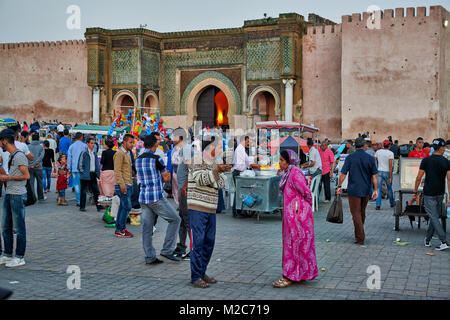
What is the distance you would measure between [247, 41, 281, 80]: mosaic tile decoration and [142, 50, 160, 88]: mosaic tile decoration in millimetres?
5018

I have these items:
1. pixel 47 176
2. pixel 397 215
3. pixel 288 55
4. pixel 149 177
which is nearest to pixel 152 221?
pixel 149 177

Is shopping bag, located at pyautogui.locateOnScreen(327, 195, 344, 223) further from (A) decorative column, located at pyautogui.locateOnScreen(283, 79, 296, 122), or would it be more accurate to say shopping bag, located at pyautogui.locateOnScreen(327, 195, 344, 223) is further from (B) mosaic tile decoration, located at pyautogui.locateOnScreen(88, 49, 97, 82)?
(B) mosaic tile decoration, located at pyautogui.locateOnScreen(88, 49, 97, 82)

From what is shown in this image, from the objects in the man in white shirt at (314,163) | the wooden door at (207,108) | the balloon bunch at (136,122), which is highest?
the wooden door at (207,108)

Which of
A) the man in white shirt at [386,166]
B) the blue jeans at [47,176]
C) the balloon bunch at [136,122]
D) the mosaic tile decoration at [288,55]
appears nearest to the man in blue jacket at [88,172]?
the balloon bunch at [136,122]

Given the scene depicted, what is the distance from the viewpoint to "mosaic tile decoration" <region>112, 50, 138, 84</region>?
26250 millimetres

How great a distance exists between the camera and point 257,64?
2453 cm

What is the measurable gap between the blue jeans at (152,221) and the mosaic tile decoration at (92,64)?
21375 millimetres

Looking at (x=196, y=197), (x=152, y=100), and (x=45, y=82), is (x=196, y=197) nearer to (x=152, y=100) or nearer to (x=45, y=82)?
(x=152, y=100)

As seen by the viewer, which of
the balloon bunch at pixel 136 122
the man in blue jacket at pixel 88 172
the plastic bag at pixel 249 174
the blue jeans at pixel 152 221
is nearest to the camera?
the blue jeans at pixel 152 221

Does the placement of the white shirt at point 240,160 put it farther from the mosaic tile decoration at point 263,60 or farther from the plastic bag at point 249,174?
the mosaic tile decoration at point 263,60

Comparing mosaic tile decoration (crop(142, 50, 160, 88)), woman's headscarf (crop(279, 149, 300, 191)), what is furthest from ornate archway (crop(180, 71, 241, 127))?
woman's headscarf (crop(279, 149, 300, 191))

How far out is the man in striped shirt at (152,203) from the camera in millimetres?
6520

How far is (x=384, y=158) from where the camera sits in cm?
1131
